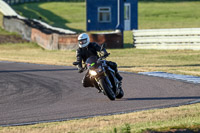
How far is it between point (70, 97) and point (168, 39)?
50.6 feet

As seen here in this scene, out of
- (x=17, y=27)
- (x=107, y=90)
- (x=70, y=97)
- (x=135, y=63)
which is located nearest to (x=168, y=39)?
(x=135, y=63)

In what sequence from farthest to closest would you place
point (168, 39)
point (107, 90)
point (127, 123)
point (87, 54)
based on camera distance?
point (168, 39), point (87, 54), point (107, 90), point (127, 123)

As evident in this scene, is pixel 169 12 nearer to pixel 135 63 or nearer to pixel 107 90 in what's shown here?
pixel 135 63

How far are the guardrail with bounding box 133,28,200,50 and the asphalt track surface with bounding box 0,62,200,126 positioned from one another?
9.41m

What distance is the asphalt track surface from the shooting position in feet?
32.9

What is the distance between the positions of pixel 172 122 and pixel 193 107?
1.69 metres

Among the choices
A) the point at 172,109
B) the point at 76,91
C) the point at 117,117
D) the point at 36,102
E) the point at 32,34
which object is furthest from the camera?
the point at 32,34

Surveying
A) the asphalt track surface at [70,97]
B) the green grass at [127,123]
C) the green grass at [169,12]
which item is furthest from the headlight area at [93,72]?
the green grass at [169,12]

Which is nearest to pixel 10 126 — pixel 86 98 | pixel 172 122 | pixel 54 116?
pixel 54 116

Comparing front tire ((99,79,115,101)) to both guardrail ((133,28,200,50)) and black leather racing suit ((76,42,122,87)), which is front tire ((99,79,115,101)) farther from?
guardrail ((133,28,200,50))

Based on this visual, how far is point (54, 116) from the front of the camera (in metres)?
9.73

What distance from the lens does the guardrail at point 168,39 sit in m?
25.6

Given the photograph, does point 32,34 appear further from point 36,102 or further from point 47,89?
point 36,102

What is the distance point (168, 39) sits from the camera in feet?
88.5
